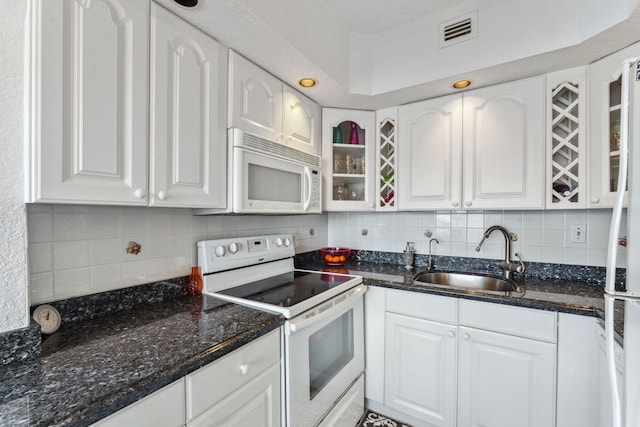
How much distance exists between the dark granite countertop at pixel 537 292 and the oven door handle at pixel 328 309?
15 centimetres

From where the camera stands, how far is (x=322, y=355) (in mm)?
1497

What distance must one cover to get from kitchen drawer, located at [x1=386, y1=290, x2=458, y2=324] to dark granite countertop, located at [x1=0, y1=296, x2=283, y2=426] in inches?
33.3

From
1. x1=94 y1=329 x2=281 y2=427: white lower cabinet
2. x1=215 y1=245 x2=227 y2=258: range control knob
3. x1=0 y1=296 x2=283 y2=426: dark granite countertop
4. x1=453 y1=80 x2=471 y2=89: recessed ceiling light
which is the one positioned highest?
x1=453 y1=80 x2=471 y2=89: recessed ceiling light

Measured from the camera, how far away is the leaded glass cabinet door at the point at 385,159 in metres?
2.13

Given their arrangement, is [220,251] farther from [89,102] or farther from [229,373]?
[89,102]

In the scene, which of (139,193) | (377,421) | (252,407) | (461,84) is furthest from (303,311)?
(461,84)

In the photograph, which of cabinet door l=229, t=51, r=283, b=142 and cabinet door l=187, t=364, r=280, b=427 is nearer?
cabinet door l=187, t=364, r=280, b=427

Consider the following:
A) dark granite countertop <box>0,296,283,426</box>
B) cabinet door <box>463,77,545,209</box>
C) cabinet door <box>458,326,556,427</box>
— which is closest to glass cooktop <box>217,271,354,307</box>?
dark granite countertop <box>0,296,283,426</box>

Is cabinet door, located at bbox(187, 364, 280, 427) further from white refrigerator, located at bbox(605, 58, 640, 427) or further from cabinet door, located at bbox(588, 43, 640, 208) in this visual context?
cabinet door, located at bbox(588, 43, 640, 208)

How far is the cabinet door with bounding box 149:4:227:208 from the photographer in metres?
1.10

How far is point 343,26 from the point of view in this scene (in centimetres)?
183

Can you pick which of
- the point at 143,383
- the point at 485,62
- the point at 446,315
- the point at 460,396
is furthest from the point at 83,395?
the point at 485,62

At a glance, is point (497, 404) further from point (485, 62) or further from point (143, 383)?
point (485, 62)

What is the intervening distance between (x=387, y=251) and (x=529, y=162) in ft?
3.65
